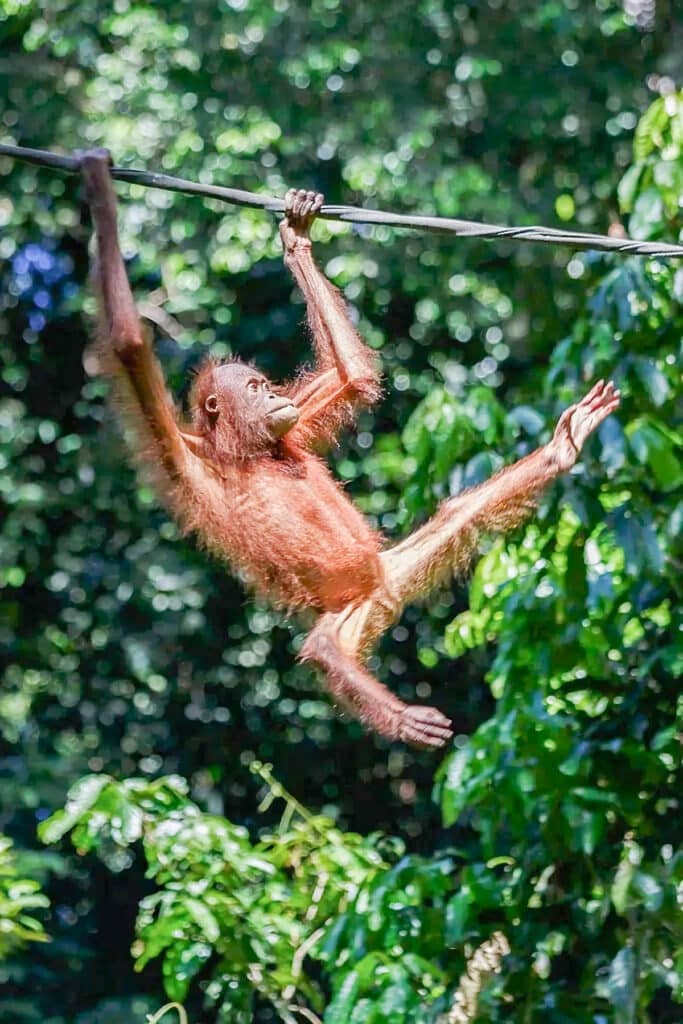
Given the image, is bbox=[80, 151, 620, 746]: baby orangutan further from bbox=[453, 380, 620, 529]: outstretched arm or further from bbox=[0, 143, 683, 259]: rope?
bbox=[0, 143, 683, 259]: rope

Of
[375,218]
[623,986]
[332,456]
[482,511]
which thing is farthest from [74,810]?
[332,456]

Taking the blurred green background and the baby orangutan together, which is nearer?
the baby orangutan

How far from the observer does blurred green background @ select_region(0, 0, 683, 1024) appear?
5.19 metres

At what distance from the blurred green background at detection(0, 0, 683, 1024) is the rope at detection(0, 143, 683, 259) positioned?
1.09 meters

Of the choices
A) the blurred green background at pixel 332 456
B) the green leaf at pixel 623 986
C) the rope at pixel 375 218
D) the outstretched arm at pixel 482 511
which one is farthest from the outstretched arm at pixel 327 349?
the green leaf at pixel 623 986

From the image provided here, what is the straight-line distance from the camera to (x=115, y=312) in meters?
3.71

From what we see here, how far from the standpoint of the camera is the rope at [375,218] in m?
3.65

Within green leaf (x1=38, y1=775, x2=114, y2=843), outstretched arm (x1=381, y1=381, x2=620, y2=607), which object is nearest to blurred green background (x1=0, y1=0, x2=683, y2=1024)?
green leaf (x1=38, y1=775, x2=114, y2=843)

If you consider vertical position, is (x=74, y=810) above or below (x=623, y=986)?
below

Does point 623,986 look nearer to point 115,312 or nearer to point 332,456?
point 115,312

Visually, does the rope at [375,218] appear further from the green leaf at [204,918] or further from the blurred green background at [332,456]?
the green leaf at [204,918]

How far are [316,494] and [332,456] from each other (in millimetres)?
4684

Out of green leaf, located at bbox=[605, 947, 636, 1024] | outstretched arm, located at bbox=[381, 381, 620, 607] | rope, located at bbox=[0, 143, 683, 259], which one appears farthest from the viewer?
outstretched arm, located at bbox=[381, 381, 620, 607]

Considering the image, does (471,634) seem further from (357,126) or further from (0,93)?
(0,93)
